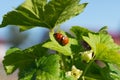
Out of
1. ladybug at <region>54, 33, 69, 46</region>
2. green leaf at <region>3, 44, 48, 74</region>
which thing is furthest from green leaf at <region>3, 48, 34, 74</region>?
ladybug at <region>54, 33, 69, 46</region>

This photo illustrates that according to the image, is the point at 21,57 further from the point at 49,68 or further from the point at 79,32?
the point at 79,32

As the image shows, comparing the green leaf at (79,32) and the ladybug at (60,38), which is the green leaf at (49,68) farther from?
the green leaf at (79,32)

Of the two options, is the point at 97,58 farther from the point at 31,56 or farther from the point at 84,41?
the point at 31,56

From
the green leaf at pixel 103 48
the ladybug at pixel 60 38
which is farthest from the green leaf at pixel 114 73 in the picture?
the ladybug at pixel 60 38

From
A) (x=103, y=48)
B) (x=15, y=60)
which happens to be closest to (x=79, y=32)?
(x=103, y=48)

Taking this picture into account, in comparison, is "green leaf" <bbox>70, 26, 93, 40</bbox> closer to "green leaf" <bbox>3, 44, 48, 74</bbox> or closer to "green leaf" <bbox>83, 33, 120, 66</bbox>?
"green leaf" <bbox>83, 33, 120, 66</bbox>

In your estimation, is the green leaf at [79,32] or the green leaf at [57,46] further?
the green leaf at [79,32]
